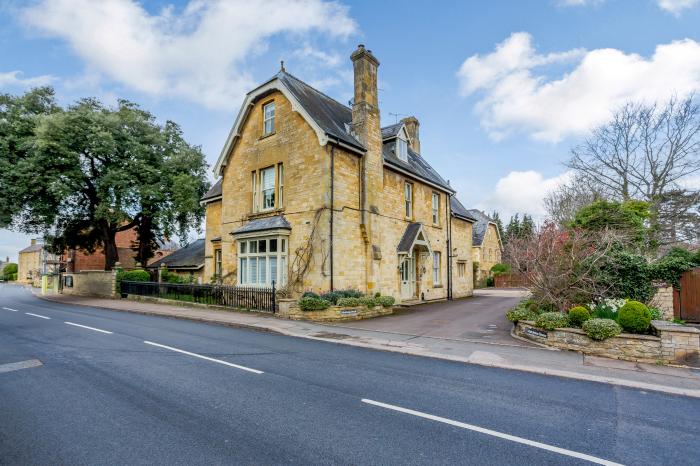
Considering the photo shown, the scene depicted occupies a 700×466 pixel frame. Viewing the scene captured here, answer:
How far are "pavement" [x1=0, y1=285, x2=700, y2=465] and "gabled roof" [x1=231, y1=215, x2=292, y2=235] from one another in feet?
28.8

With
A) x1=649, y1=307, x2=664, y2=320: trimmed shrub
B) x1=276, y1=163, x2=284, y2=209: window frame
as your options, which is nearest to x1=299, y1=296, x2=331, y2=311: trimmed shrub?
x1=276, y1=163, x2=284, y2=209: window frame

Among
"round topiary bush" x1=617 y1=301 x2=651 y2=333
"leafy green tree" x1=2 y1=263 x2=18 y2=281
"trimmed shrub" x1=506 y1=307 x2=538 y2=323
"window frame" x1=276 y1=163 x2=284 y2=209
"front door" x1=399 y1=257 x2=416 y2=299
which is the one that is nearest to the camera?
"round topiary bush" x1=617 y1=301 x2=651 y2=333

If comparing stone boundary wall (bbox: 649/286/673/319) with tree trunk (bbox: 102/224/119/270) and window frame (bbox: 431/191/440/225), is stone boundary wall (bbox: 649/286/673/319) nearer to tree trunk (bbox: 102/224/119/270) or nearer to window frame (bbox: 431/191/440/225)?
window frame (bbox: 431/191/440/225)

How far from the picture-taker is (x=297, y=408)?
5.29 meters

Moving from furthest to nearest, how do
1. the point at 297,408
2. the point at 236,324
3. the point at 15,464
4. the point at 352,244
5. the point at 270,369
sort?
1. the point at 352,244
2. the point at 236,324
3. the point at 270,369
4. the point at 297,408
5. the point at 15,464

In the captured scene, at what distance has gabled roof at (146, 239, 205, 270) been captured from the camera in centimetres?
2945

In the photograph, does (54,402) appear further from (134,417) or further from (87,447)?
(87,447)

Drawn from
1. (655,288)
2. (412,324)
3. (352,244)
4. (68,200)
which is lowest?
(412,324)

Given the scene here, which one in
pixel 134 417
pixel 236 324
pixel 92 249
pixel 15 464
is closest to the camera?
pixel 15 464

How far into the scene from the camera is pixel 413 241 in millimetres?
19797

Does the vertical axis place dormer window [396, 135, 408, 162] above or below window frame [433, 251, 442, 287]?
above

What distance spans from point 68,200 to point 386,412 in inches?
1354

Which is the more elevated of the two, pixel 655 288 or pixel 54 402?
pixel 655 288

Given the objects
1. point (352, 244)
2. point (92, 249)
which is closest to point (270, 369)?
point (352, 244)
